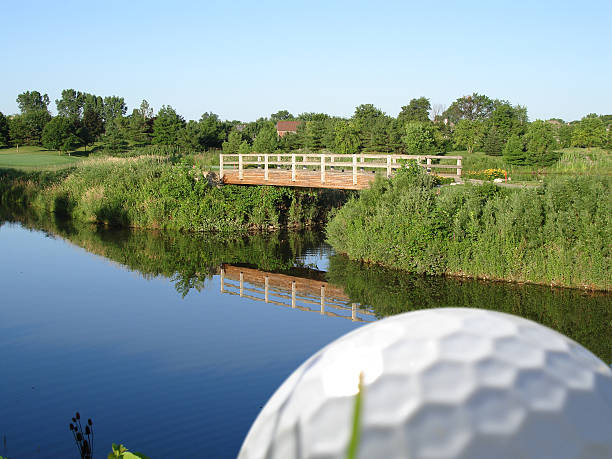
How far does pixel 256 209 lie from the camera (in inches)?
1041

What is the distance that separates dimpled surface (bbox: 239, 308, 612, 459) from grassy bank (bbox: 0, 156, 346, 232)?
24.9 m

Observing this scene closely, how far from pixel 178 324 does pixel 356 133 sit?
153 feet

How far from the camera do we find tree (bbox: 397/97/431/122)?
64.6 m

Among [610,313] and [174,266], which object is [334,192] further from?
[610,313]

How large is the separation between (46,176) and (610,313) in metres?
33.3

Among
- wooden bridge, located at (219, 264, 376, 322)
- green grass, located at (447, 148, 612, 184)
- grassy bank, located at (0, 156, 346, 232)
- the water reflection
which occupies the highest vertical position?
green grass, located at (447, 148, 612, 184)

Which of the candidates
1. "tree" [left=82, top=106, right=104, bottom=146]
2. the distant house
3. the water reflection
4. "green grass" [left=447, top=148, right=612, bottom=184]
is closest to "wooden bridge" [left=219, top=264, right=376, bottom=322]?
the water reflection

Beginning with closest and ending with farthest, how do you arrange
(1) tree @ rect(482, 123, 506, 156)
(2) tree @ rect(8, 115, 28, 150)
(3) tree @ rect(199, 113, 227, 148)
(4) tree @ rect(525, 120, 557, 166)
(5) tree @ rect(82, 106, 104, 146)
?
(4) tree @ rect(525, 120, 557, 166), (1) tree @ rect(482, 123, 506, 156), (3) tree @ rect(199, 113, 227, 148), (2) tree @ rect(8, 115, 28, 150), (5) tree @ rect(82, 106, 104, 146)

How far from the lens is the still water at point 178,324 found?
8180mm

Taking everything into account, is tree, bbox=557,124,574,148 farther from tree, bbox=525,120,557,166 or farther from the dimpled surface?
the dimpled surface

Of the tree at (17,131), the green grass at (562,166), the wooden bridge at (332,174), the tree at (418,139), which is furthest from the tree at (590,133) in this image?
the tree at (17,131)

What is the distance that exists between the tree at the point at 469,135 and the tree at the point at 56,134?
46.4 metres

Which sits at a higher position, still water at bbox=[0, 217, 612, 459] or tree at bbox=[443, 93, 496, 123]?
tree at bbox=[443, 93, 496, 123]

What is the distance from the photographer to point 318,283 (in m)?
17.2
